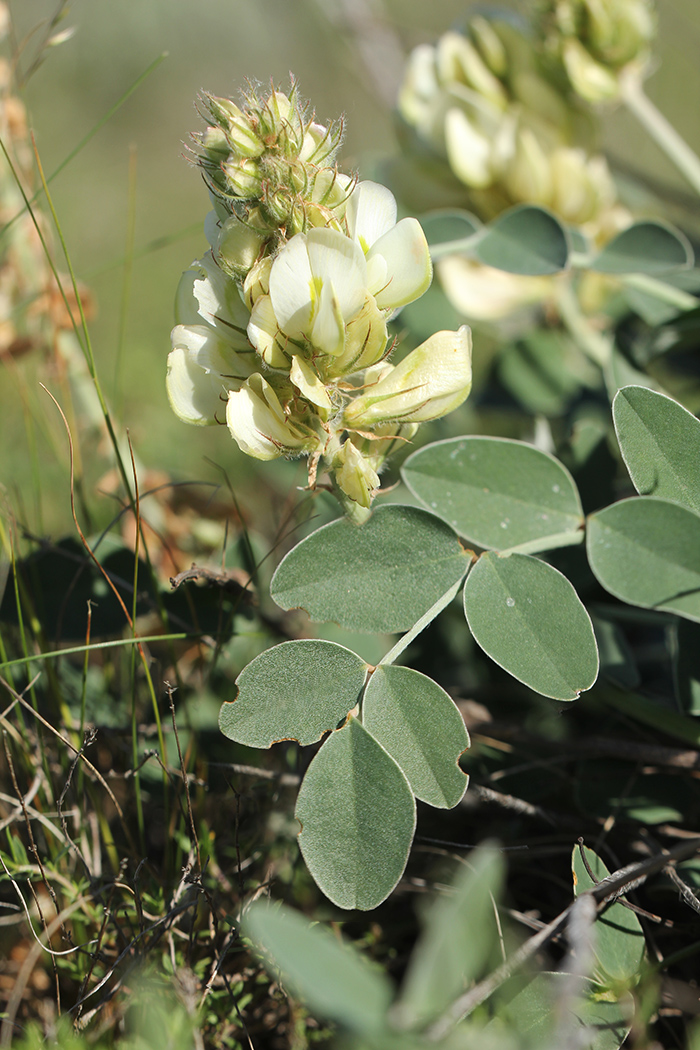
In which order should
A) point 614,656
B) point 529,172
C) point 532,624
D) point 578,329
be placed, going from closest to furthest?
point 532,624, point 614,656, point 529,172, point 578,329

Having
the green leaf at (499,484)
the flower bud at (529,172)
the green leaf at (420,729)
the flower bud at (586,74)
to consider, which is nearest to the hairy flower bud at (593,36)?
the flower bud at (586,74)

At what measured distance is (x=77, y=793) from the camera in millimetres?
734

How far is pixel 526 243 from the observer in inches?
37.9

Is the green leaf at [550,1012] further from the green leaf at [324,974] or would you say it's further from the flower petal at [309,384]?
the flower petal at [309,384]

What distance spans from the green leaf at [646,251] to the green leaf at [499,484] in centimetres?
37

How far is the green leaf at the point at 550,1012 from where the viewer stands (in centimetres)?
53

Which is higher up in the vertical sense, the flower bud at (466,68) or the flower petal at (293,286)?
the flower petal at (293,286)

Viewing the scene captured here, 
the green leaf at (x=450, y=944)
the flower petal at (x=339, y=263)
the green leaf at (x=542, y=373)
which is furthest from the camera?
the green leaf at (x=542, y=373)

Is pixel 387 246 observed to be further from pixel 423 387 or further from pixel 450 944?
pixel 450 944

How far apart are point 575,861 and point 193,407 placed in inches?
18.1

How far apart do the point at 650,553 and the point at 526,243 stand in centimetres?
49

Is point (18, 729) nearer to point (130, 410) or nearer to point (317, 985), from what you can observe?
point (317, 985)

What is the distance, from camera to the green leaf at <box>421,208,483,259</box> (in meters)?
0.96

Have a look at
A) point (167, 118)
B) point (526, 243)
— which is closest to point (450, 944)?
point (526, 243)
